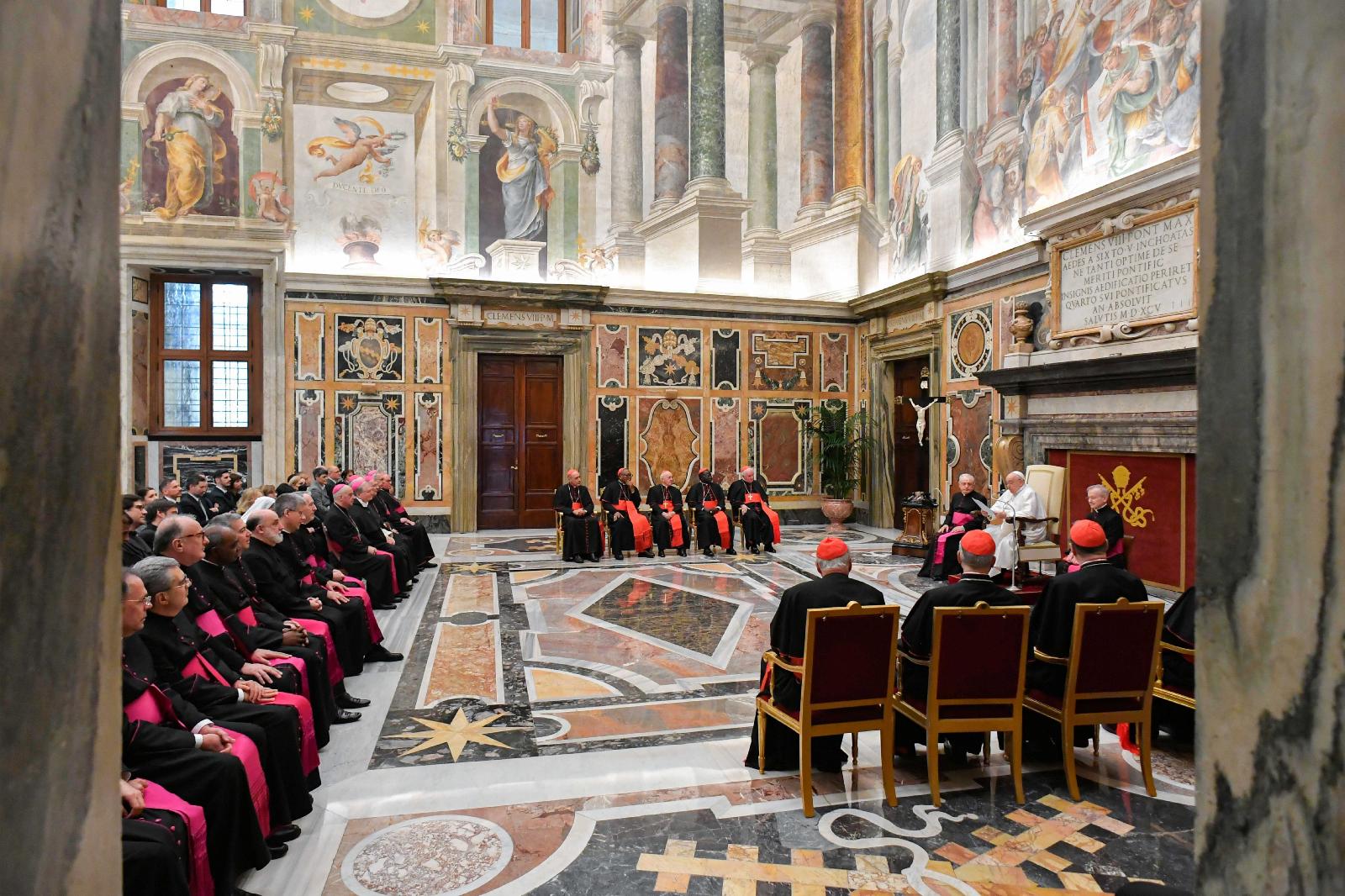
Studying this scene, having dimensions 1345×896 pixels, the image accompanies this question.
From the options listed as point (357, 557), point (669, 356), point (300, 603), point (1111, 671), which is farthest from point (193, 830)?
point (669, 356)

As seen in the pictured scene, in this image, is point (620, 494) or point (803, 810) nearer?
point (803, 810)

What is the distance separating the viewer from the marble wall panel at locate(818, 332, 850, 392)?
1412 cm

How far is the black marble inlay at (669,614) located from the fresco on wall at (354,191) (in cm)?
743

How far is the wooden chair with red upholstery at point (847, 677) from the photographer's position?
11.1 ft

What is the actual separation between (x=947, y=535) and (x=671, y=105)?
30.1ft

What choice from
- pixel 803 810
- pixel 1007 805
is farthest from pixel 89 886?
pixel 1007 805

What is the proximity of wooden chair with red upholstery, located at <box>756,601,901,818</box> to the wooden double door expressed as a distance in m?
10.1

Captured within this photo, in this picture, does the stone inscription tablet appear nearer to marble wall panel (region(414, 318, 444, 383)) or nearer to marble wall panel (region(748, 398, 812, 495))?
marble wall panel (region(748, 398, 812, 495))

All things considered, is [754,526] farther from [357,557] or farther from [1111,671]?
[1111,671]

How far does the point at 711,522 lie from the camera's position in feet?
35.8

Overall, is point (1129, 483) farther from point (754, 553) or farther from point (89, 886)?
point (89, 886)

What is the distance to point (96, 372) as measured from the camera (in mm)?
925

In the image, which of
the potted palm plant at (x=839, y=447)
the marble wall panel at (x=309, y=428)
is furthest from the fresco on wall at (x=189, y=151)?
the potted palm plant at (x=839, y=447)

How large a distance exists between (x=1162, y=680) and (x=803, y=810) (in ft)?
6.80
